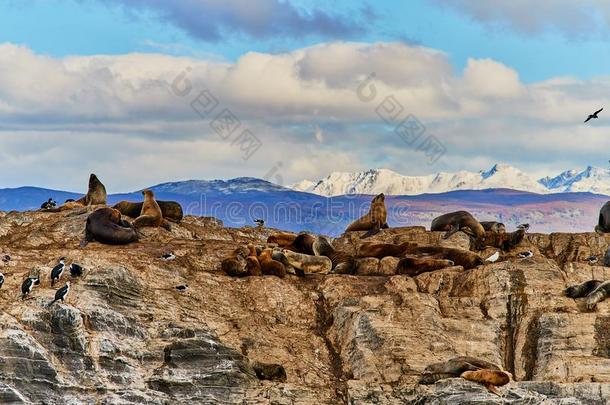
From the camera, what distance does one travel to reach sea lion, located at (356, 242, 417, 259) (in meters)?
33.9

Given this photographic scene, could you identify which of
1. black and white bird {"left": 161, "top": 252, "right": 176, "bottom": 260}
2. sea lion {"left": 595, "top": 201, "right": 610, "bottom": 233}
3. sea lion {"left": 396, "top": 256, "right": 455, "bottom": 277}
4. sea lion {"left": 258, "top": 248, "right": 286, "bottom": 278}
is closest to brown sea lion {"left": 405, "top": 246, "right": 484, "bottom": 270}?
sea lion {"left": 396, "top": 256, "right": 455, "bottom": 277}

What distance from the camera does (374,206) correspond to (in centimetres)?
3903

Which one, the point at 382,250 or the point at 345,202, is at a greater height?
the point at 345,202

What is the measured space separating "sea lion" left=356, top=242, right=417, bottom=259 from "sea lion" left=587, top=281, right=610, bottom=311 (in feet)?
19.4

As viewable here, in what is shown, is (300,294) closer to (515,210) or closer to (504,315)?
(504,315)

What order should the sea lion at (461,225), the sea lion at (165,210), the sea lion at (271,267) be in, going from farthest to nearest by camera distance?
the sea lion at (165,210) < the sea lion at (461,225) < the sea lion at (271,267)

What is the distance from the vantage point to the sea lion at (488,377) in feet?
87.2

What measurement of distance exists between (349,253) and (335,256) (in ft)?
5.02

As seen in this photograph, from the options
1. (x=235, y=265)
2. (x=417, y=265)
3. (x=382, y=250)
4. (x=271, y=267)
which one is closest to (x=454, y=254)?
(x=417, y=265)

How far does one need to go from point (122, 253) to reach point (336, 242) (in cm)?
783

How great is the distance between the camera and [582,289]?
30.2m

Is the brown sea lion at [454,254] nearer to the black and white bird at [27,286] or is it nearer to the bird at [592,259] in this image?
the bird at [592,259]

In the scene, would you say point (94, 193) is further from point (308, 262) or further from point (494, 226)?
point (494, 226)

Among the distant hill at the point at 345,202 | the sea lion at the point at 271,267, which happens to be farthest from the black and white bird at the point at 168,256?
the distant hill at the point at 345,202
